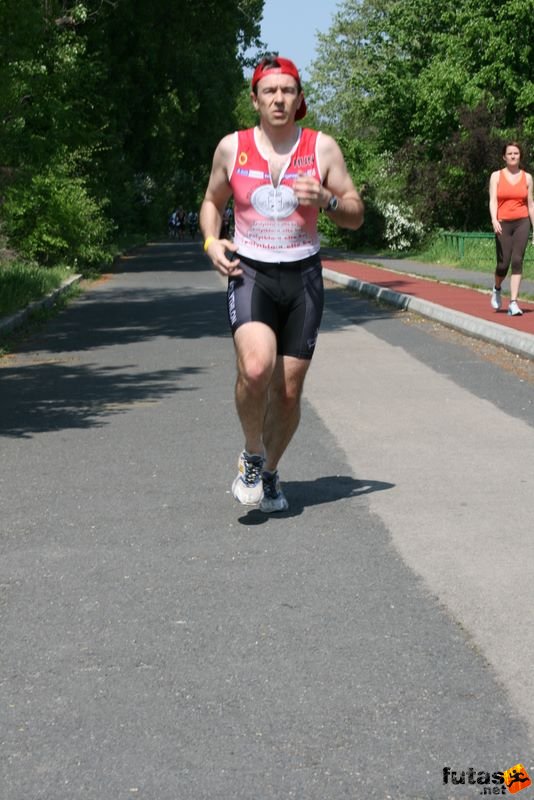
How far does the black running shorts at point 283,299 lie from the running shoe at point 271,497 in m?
0.61

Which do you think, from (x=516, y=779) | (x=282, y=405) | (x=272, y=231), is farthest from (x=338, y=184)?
(x=516, y=779)

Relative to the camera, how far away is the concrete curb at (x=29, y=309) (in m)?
17.1

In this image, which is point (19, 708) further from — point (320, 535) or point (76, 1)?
point (76, 1)

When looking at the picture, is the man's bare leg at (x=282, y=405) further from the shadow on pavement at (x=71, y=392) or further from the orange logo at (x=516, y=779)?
the orange logo at (x=516, y=779)

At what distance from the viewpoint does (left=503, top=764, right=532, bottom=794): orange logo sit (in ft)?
11.1

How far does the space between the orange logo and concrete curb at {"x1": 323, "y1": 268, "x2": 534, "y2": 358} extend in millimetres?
10111

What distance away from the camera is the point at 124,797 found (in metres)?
3.38

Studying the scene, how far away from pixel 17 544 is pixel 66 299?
→ 60.7 feet

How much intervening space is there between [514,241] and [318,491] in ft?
33.3

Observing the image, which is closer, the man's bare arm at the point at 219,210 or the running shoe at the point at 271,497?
the man's bare arm at the point at 219,210

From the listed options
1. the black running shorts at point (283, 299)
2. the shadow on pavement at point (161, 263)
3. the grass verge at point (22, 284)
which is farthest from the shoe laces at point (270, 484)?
the shadow on pavement at point (161, 263)

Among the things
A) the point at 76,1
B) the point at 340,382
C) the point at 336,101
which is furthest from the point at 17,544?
the point at 336,101

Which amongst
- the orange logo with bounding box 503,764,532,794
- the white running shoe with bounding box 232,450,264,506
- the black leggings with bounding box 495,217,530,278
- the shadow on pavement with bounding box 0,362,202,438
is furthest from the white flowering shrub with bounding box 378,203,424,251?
the orange logo with bounding box 503,764,532,794

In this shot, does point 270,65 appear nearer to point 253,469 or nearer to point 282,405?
point 282,405
